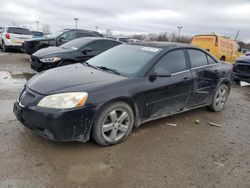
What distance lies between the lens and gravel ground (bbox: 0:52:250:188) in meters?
2.68

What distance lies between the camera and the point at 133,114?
362 centimetres

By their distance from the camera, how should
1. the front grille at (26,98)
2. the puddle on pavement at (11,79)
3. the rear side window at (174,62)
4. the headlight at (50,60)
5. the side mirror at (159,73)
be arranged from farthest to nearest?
the headlight at (50,60) → the puddle on pavement at (11,79) → the rear side window at (174,62) → the side mirror at (159,73) → the front grille at (26,98)

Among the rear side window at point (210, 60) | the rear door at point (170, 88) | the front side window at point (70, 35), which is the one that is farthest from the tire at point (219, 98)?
the front side window at point (70, 35)

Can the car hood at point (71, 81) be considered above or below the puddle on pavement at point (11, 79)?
above

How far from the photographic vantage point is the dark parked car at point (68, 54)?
6938mm

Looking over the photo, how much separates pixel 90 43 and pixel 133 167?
5553mm

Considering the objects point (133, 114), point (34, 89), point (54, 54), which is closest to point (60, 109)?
point (34, 89)

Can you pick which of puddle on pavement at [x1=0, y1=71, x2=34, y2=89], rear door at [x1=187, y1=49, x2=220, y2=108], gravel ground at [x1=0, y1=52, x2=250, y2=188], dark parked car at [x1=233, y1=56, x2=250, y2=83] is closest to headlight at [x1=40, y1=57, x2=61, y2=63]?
puddle on pavement at [x1=0, y1=71, x2=34, y2=89]

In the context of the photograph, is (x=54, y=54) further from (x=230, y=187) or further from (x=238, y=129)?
(x=230, y=187)

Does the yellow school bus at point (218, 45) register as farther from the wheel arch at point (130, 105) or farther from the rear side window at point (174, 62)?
the wheel arch at point (130, 105)

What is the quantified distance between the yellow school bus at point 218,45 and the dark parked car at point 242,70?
11.5 ft

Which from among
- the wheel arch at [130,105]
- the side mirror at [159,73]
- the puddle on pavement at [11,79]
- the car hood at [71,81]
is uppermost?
the side mirror at [159,73]

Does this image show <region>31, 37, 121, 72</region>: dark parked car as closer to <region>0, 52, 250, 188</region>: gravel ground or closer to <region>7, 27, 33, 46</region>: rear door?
<region>0, 52, 250, 188</region>: gravel ground

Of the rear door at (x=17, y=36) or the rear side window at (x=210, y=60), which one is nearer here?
the rear side window at (x=210, y=60)
